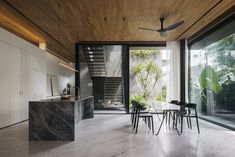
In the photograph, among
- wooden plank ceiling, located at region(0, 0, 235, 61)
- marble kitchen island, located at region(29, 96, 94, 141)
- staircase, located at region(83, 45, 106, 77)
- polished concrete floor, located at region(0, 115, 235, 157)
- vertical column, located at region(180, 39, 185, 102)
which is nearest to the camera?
polished concrete floor, located at region(0, 115, 235, 157)

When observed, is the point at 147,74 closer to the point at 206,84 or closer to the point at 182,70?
the point at 182,70

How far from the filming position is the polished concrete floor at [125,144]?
3871mm

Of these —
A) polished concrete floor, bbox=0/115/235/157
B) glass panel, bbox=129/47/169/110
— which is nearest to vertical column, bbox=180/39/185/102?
glass panel, bbox=129/47/169/110

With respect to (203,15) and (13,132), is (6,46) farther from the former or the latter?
(203,15)

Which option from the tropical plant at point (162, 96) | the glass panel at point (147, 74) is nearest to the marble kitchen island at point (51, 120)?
the glass panel at point (147, 74)

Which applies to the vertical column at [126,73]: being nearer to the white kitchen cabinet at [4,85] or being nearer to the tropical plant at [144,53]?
the tropical plant at [144,53]

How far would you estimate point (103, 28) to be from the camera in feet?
23.9

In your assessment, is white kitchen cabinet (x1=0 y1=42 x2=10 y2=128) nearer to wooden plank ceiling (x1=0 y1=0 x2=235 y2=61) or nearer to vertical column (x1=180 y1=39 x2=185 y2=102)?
wooden plank ceiling (x1=0 y1=0 x2=235 y2=61)

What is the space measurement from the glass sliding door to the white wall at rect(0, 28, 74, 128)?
595 cm

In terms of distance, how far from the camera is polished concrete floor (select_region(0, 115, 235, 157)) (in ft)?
12.7

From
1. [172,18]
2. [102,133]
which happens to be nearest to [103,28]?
[172,18]

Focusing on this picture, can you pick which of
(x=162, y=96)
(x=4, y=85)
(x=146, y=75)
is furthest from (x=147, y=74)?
(x=4, y=85)

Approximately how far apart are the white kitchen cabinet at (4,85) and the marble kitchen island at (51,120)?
169cm

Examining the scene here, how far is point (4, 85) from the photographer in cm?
606
